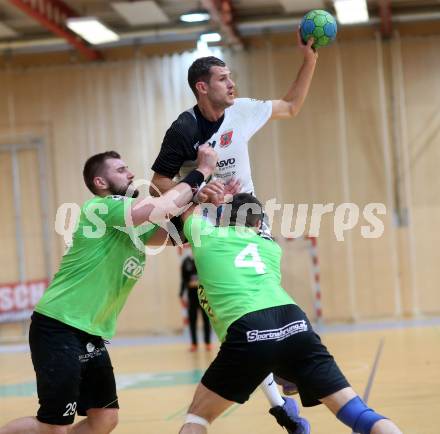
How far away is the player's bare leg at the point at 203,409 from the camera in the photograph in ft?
16.0

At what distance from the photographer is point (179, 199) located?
5457 millimetres

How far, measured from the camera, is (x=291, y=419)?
6.63 meters

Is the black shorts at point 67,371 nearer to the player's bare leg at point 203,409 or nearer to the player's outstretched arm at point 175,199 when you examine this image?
the player's outstretched arm at point 175,199

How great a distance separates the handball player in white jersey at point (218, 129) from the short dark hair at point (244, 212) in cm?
116

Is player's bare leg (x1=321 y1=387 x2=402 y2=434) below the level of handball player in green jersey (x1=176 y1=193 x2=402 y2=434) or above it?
below

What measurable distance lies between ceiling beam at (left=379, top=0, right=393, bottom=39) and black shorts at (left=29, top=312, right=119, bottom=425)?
48.6 feet

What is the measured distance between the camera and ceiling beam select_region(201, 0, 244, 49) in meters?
18.1

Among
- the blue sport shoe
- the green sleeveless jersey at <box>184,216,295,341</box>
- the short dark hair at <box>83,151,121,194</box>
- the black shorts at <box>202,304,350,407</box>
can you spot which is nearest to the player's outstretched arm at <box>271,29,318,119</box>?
the short dark hair at <box>83,151,121,194</box>

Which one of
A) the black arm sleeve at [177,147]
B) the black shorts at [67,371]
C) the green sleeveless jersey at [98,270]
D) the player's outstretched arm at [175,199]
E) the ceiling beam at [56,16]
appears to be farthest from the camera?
the ceiling beam at [56,16]

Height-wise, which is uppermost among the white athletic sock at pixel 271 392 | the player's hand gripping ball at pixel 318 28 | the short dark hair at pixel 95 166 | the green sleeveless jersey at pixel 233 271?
the player's hand gripping ball at pixel 318 28

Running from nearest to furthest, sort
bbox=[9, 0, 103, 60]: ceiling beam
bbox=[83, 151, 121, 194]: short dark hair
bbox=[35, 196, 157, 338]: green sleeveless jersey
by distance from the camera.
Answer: bbox=[35, 196, 157, 338]: green sleeveless jersey < bbox=[83, 151, 121, 194]: short dark hair < bbox=[9, 0, 103, 60]: ceiling beam

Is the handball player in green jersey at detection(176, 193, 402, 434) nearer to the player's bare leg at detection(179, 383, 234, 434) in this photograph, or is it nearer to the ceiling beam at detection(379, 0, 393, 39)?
the player's bare leg at detection(179, 383, 234, 434)

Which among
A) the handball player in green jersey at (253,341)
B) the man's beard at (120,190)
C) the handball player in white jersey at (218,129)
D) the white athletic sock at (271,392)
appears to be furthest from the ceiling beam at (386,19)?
the handball player in green jersey at (253,341)

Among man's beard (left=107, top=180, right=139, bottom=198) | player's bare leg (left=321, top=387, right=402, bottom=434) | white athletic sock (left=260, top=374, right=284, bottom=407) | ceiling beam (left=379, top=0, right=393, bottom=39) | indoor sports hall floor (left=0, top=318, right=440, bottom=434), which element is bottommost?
indoor sports hall floor (left=0, top=318, right=440, bottom=434)
